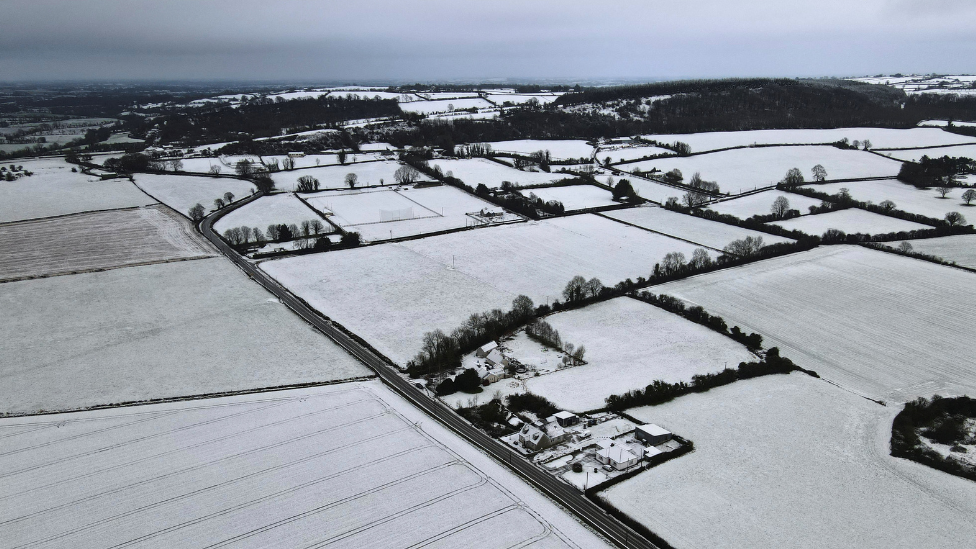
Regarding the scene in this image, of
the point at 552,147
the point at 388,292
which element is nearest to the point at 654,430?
the point at 388,292

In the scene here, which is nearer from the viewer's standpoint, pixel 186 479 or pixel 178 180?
pixel 186 479

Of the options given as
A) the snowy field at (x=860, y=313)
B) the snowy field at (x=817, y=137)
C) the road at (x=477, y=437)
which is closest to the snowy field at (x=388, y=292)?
the road at (x=477, y=437)

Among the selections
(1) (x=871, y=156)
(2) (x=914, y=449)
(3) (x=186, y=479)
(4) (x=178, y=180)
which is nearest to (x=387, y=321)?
(3) (x=186, y=479)

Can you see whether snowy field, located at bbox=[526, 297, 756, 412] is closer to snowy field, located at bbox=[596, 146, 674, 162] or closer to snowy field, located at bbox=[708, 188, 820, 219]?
snowy field, located at bbox=[708, 188, 820, 219]

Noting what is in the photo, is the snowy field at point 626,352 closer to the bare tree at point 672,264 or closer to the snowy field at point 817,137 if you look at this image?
the bare tree at point 672,264

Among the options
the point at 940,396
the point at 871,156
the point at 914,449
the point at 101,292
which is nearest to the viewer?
the point at 914,449

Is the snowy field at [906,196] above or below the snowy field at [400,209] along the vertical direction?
above

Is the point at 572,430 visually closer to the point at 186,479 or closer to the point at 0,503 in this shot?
the point at 186,479

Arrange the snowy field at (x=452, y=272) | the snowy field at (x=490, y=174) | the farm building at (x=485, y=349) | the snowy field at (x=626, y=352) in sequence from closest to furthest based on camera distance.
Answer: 1. the snowy field at (x=626, y=352)
2. the farm building at (x=485, y=349)
3. the snowy field at (x=452, y=272)
4. the snowy field at (x=490, y=174)
